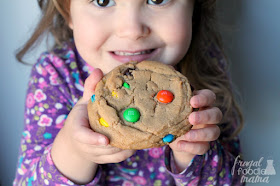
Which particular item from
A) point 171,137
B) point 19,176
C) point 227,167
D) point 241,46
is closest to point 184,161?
point 227,167

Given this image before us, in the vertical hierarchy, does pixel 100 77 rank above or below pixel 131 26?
below

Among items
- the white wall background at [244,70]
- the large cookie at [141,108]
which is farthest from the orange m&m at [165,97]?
the white wall background at [244,70]

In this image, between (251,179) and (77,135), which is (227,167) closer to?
(251,179)

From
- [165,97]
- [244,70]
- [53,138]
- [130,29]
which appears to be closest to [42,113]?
[53,138]

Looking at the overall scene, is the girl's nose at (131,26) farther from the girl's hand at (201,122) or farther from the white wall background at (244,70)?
the white wall background at (244,70)

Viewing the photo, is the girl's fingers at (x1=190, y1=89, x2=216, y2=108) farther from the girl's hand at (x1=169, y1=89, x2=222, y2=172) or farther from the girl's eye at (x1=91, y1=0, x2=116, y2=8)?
the girl's eye at (x1=91, y1=0, x2=116, y2=8)

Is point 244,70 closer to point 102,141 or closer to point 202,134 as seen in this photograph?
point 202,134
